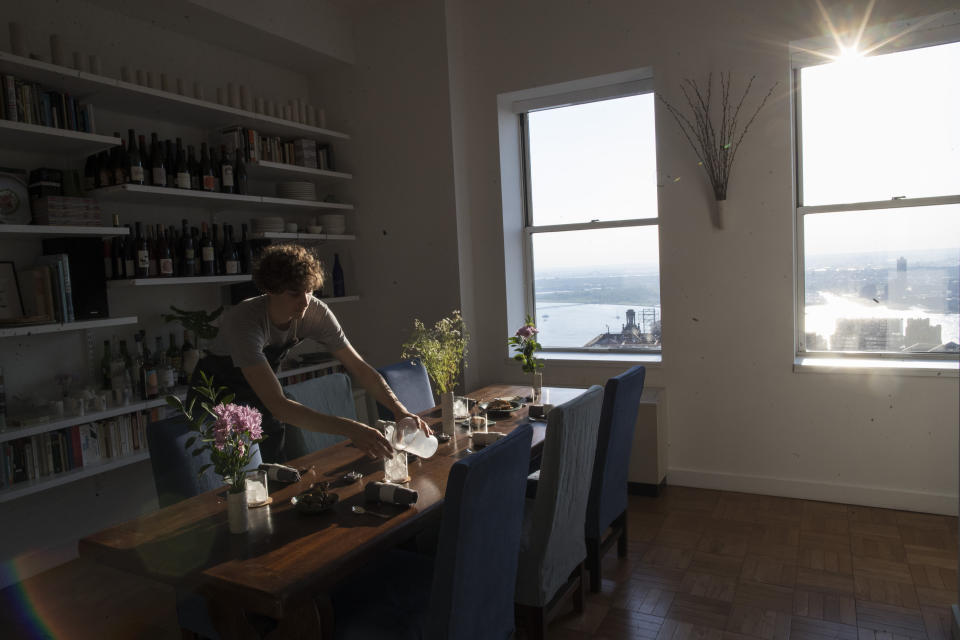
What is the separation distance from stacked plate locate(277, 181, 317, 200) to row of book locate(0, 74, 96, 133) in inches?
48.9

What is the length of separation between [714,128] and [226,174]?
105 inches

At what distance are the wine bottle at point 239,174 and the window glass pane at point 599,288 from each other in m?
1.87

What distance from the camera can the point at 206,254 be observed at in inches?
137

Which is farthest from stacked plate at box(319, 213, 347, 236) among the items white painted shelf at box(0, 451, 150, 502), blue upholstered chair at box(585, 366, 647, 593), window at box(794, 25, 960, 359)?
window at box(794, 25, 960, 359)

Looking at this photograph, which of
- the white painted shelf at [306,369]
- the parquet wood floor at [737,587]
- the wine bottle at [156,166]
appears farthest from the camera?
the white painted shelf at [306,369]

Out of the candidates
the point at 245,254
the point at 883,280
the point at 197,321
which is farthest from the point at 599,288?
the point at 197,321

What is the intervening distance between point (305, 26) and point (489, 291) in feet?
6.50

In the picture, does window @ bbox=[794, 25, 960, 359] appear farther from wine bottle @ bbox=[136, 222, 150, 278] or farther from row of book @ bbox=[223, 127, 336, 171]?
wine bottle @ bbox=[136, 222, 150, 278]

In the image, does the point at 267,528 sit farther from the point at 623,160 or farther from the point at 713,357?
the point at 623,160

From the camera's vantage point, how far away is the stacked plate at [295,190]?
414 cm

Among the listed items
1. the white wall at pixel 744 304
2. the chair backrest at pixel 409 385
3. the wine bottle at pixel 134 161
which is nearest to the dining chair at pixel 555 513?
the chair backrest at pixel 409 385

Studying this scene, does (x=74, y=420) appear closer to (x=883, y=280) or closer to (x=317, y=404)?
(x=317, y=404)

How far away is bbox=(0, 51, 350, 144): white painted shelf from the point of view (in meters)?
2.73

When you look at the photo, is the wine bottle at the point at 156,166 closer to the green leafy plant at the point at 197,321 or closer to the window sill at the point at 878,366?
the green leafy plant at the point at 197,321
